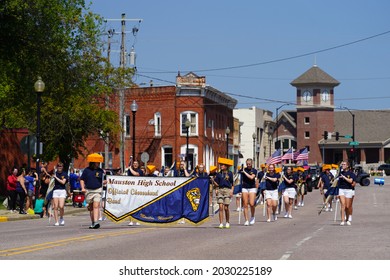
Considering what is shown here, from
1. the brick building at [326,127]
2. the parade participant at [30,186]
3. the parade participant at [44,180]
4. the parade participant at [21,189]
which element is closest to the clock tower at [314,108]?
the brick building at [326,127]

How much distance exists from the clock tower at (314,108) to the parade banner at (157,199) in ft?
392

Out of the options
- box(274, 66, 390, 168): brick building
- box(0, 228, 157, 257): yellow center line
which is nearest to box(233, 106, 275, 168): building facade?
box(274, 66, 390, 168): brick building

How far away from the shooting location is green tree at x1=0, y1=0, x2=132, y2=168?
127 feet

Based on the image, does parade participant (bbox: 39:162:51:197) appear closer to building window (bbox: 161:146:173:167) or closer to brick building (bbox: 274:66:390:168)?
building window (bbox: 161:146:173:167)

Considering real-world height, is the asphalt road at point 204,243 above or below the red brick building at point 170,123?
below

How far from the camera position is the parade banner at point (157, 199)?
25.1m

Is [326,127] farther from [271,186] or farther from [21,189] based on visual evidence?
[271,186]

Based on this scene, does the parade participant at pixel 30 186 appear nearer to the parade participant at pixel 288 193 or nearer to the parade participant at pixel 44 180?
the parade participant at pixel 44 180

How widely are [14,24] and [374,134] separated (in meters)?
114

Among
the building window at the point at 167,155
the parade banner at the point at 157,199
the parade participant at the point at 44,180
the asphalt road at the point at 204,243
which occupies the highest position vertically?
the building window at the point at 167,155

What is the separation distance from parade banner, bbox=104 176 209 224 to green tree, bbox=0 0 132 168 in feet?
45.5

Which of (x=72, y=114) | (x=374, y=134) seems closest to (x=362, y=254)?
(x=72, y=114)

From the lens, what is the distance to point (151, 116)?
80.9 m

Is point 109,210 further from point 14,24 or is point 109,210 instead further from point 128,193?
point 14,24
